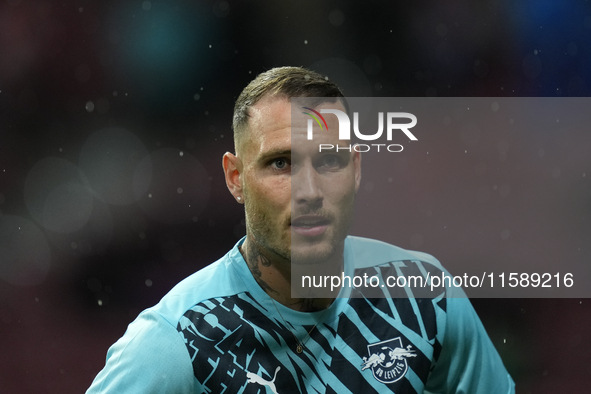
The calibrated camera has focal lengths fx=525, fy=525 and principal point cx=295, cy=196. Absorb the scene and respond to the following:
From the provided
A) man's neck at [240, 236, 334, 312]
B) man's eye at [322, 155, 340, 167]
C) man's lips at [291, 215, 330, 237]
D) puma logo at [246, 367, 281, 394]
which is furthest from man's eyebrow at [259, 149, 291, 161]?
puma logo at [246, 367, 281, 394]

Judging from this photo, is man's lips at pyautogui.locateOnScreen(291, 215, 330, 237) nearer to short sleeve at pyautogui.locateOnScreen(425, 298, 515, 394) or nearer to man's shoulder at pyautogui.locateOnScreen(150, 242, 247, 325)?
man's shoulder at pyautogui.locateOnScreen(150, 242, 247, 325)

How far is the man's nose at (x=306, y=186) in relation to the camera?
2.26 meters

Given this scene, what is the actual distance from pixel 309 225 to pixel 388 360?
0.76 metres

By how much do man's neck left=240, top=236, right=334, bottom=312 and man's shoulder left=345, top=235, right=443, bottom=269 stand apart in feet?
1.41

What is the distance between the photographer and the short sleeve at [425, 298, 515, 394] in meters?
2.62

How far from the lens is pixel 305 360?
2.35 meters

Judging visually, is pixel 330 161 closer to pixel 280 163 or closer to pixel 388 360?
pixel 280 163

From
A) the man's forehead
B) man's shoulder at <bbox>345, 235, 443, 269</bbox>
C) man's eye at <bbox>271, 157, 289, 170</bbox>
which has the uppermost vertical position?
the man's forehead

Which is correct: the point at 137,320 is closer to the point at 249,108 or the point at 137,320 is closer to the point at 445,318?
the point at 249,108

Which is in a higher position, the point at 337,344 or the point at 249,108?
the point at 249,108

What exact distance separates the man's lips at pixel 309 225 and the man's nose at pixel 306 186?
0.23 feet

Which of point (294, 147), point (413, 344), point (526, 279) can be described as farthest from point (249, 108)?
point (526, 279)

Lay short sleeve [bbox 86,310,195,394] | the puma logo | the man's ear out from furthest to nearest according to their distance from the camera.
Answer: the man's ear → the puma logo → short sleeve [bbox 86,310,195,394]

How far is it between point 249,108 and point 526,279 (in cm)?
221
